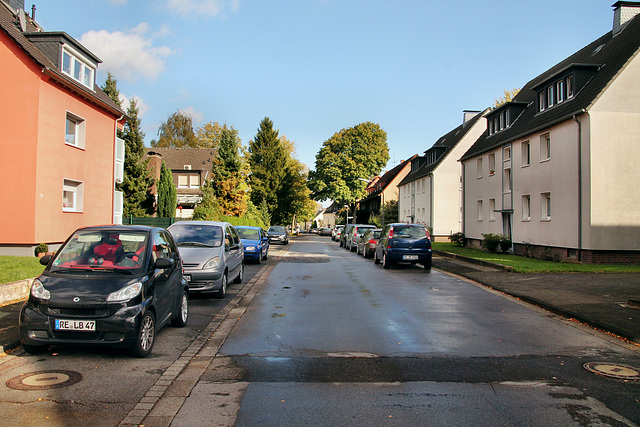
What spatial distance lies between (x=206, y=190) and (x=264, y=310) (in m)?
35.1

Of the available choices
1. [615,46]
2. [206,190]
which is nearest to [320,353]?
[615,46]

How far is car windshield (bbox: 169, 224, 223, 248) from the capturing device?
11.8 metres

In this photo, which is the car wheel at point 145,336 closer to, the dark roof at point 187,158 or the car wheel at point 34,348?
the car wheel at point 34,348

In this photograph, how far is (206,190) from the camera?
4347 centimetres

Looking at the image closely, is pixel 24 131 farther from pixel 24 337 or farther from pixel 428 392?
pixel 428 392

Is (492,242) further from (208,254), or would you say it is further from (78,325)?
(78,325)

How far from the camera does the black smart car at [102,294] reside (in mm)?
5781

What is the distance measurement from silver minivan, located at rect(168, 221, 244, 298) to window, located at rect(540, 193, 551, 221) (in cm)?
1613

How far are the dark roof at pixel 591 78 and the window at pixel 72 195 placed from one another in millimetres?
20685

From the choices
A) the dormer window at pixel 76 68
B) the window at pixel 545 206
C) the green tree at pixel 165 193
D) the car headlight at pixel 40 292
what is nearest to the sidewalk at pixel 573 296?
the car headlight at pixel 40 292

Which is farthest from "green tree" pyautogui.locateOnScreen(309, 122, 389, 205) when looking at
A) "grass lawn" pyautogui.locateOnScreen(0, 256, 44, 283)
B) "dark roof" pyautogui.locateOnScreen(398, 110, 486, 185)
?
"grass lawn" pyautogui.locateOnScreen(0, 256, 44, 283)

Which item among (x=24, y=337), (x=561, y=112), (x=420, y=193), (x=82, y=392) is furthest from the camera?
(x=420, y=193)

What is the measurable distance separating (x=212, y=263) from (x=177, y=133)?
201 ft

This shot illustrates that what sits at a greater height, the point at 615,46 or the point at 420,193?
the point at 615,46
